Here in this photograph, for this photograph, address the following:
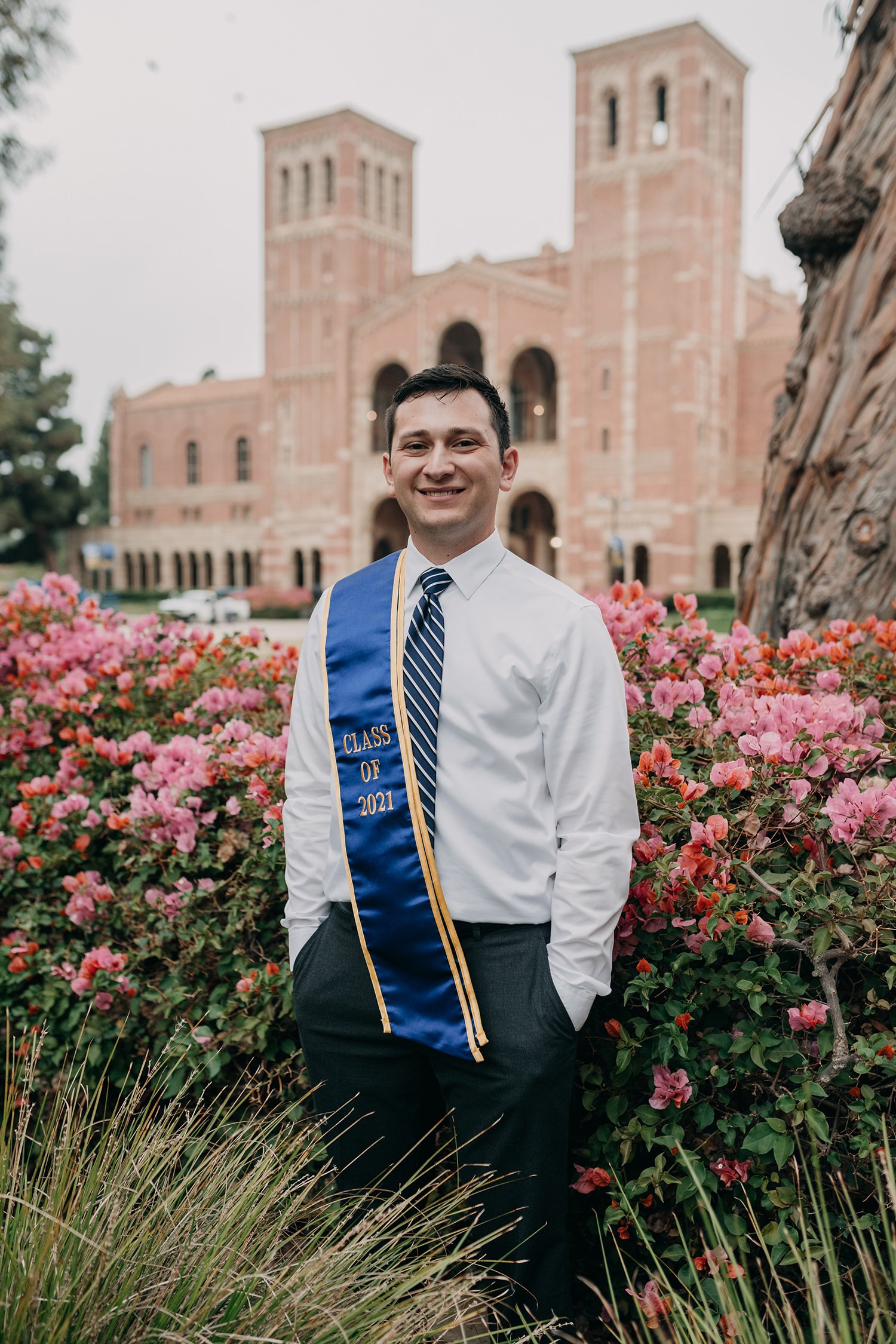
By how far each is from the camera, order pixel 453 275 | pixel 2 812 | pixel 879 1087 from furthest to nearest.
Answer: pixel 453 275
pixel 2 812
pixel 879 1087

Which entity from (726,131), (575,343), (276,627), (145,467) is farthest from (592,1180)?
(145,467)

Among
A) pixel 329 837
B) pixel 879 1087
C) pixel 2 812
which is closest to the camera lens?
pixel 879 1087

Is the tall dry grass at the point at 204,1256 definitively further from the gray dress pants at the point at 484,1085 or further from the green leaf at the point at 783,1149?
the green leaf at the point at 783,1149

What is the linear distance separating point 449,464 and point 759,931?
46.6 inches

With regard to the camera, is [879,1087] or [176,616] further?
[176,616]

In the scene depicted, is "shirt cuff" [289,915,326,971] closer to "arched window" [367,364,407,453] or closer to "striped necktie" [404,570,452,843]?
"striped necktie" [404,570,452,843]

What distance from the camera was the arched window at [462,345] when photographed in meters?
46.0

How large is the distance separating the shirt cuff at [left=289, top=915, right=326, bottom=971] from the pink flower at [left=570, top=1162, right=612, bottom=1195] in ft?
2.67

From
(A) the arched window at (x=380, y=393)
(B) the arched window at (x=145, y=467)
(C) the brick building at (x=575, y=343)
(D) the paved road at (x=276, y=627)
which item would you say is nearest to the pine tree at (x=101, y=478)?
(B) the arched window at (x=145, y=467)

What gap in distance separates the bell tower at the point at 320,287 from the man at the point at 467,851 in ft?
142

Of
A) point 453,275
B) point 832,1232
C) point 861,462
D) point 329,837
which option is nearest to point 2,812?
point 329,837

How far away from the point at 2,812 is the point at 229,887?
4.67 feet

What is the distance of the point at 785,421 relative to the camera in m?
5.31

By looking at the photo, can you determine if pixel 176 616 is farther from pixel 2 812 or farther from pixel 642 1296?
pixel 642 1296
